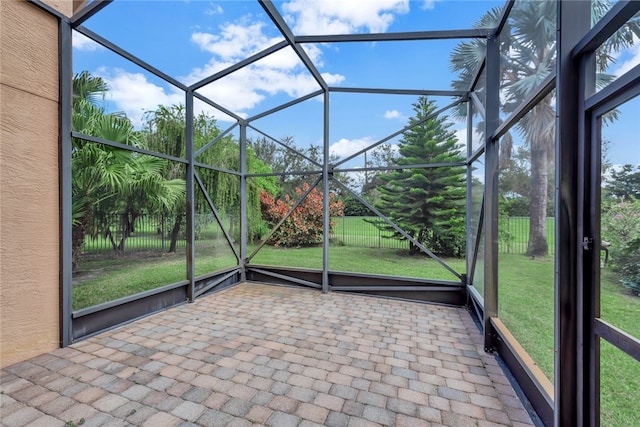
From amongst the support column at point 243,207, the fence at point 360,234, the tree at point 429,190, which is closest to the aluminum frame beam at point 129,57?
the support column at point 243,207

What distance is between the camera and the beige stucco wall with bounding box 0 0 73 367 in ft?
6.98

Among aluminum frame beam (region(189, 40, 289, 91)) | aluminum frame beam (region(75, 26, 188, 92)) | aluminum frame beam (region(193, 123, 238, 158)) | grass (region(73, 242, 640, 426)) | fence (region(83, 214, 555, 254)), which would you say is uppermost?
aluminum frame beam (region(189, 40, 289, 91))

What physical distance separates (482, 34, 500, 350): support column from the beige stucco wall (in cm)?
397

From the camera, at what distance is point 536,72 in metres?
1.79

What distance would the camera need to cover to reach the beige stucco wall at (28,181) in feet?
6.98

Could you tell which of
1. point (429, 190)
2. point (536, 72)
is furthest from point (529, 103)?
point (429, 190)

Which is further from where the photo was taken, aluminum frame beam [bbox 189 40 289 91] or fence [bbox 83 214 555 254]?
aluminum frame beam [bbox 189 40 289 91]

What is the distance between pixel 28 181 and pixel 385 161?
14.9 feet

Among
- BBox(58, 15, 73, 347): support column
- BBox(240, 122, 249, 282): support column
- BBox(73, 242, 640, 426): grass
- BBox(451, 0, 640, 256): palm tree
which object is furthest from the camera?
BBox(240, 122, 249, 282): support column

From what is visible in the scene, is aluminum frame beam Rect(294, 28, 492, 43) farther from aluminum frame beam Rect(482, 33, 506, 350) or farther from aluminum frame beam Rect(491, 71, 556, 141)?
aluminum frame beam Rect(491, 71, 556, 141)

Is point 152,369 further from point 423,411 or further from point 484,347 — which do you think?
point 484,347

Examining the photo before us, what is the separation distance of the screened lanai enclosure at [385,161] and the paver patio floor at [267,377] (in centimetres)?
33

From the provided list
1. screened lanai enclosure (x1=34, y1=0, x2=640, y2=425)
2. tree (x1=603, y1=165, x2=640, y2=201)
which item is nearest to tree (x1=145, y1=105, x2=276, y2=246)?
screened lanai enclosure (x1=34, y1=0, x2=640, y2=425)

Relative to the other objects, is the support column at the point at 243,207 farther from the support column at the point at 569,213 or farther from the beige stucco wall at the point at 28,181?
the support column at the point at 569,213
